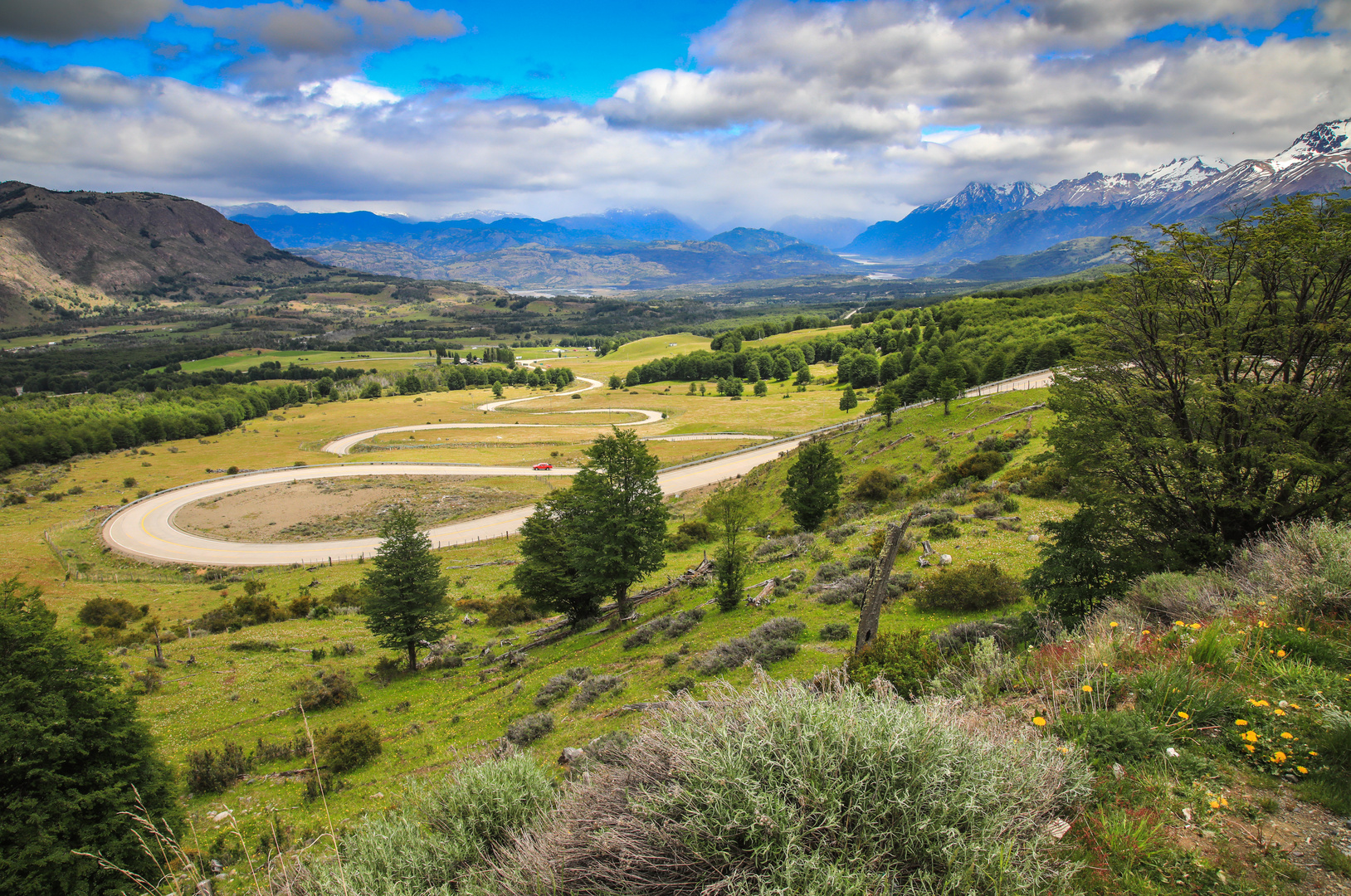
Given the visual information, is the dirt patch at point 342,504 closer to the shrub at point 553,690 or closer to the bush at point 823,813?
the shrub at point 553,690

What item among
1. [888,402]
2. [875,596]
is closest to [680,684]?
[875,596]

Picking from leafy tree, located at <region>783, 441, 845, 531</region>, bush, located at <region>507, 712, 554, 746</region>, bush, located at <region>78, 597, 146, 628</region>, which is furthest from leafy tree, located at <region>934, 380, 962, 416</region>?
bush, located at <region>78, 597, 146, 628</region>

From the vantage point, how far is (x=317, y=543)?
4988 cm

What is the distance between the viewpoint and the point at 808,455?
102ft

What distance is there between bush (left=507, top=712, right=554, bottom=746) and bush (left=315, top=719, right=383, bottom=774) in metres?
4.57

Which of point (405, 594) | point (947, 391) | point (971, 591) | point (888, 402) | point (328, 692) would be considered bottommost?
point (328, 692)

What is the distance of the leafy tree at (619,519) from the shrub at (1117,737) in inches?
750

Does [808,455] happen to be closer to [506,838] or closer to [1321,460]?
[1321,460]

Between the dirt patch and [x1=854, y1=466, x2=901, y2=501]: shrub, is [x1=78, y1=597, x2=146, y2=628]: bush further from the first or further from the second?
[x1=854, y1=466, x2=901, y2=501]: shrub

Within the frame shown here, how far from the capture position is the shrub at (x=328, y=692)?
68.2ft

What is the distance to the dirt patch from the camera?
5356cm

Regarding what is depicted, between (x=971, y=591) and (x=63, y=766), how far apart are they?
63.8 ft

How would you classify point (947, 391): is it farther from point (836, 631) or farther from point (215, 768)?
point (215, 768)

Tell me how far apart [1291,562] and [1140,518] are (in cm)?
373
